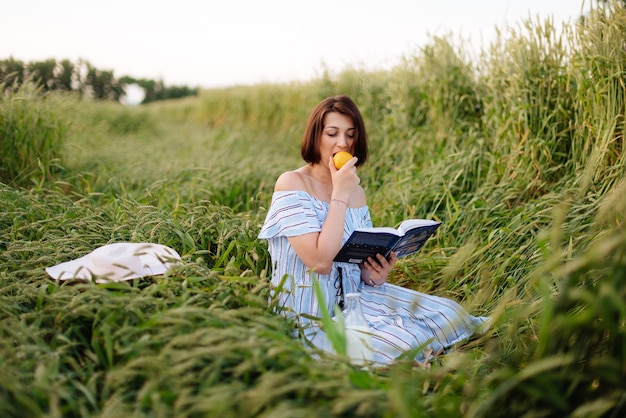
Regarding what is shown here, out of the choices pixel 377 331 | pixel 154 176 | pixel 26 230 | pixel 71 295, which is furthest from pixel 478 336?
pixel 154 176

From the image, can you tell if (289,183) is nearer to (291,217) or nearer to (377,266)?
(291,217)

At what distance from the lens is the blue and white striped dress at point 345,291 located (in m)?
2.47

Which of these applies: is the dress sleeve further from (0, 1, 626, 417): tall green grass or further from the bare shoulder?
(0, 1, 626, 417): tall green grass

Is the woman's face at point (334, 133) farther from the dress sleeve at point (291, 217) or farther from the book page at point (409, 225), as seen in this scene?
the book page at point (409, 225)

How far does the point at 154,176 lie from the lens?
5.19 meters

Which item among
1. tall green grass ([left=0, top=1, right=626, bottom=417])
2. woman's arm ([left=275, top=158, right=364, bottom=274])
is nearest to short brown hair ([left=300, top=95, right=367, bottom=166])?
woman's arm ([left=275, top=158, right=364, bottom=274])

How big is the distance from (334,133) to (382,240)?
69 centimetres

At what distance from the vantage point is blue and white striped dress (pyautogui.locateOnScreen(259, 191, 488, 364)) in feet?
8.09

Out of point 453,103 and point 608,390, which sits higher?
point 453,103

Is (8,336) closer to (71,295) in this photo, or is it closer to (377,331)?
(71,295)

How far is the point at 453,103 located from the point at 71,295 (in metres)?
3.73

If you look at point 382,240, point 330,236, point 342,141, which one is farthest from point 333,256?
point 342,141

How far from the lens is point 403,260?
3570mm

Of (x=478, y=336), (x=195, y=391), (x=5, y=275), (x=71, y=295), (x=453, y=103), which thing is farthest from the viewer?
(x=453, y=103)
